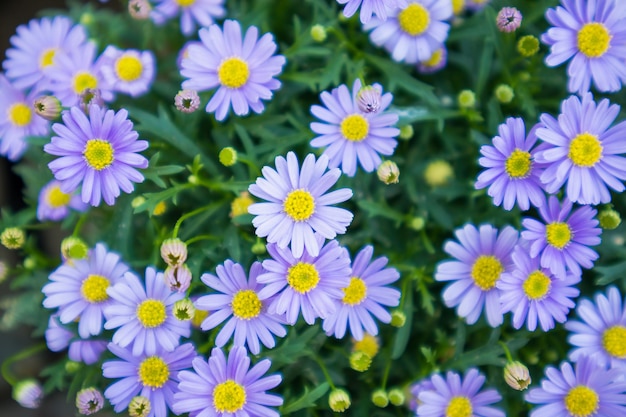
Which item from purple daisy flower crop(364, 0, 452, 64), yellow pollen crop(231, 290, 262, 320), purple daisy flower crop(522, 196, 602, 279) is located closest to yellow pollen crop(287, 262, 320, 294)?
yellow pollen crop(231, 290, 262, 320)

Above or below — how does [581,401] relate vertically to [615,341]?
below

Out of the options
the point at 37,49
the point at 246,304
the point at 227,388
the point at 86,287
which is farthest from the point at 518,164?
the point at 37,49

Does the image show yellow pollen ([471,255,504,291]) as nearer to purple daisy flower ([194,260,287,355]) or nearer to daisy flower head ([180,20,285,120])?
purple daisy flower ([194,260,287,355])

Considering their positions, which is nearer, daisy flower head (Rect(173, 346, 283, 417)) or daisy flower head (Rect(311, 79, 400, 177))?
daisy flower head (Rect(173, 346, 283, 417))

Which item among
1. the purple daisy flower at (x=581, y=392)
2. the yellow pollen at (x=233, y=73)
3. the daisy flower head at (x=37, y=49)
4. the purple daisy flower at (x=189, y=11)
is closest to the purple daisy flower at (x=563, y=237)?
the purple daisy flower at (x=581, y=392)

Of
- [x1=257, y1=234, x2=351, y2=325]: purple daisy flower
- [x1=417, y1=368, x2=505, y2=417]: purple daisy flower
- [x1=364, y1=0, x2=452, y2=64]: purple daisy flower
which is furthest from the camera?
[x1=364, y1=0, x2=452, y2=64]: purple daisy flower

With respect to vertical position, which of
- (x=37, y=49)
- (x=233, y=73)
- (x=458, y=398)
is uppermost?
(x=37, y=49)

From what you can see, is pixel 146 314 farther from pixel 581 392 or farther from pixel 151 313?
pixel 581 392
